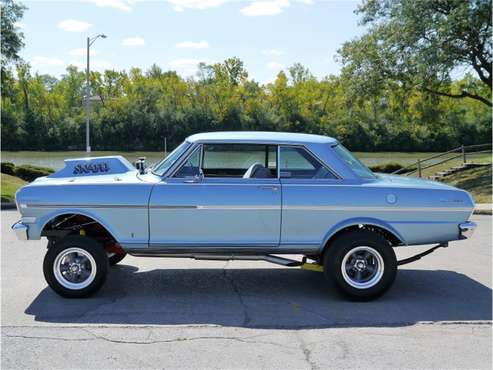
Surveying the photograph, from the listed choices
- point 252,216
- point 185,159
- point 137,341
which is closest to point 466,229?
point 252,216

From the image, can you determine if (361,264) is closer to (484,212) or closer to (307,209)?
(307,209)

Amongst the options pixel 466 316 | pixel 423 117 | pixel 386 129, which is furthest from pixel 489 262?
pixel 386 129

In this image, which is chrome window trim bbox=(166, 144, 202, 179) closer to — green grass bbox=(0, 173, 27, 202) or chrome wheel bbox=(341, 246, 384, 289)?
chrome wheel bbox=(341, 246, 384, 289)

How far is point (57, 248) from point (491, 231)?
9.21 m

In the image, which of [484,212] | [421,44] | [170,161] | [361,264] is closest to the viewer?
[361,264]

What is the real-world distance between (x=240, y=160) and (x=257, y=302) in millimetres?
1694

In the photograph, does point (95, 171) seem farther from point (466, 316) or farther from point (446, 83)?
point (446, 83)

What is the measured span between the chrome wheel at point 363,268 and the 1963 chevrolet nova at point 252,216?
0.04ft

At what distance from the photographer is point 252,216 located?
6.16 meters

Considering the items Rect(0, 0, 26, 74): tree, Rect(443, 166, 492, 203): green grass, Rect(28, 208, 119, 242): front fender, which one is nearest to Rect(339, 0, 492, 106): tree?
Rect(443, 166, 492, 203): green grass

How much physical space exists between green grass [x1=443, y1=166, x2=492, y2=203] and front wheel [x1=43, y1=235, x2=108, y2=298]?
16.3 meters

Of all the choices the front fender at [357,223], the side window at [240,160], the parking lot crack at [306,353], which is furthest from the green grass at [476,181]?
the parking lot crack at [306,353]

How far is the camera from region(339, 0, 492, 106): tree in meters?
22.4

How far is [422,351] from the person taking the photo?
4824 millimetres
